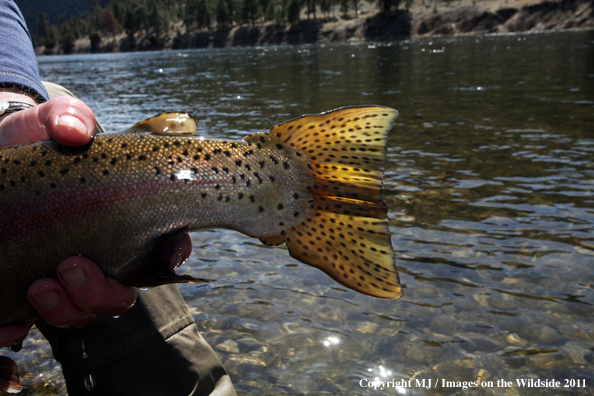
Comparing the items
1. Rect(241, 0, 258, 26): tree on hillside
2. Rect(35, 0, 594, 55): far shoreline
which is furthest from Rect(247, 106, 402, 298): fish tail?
Rect(241, 0, 258, 26): tree on hillside

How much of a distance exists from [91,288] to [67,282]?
0.11 meters

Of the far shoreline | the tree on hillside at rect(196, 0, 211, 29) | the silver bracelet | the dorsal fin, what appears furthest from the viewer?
the tree on hillside at rect(196, 0, 211, 29)

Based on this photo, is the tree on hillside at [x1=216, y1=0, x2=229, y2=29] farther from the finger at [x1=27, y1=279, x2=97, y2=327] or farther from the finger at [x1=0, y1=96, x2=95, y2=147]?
the finger at [x1=27, y1=279, x2=97, y2=327]

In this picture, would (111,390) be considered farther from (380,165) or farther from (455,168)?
(455,168)

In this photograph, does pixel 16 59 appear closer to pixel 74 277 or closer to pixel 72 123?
pixel 72 123

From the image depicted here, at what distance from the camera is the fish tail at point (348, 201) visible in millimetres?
2133

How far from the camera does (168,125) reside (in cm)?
224

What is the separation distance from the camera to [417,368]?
383 centimetres

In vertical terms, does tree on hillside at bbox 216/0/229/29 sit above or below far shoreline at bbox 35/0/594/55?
above

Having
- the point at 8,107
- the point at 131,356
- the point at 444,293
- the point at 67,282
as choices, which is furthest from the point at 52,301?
the point at 444,293

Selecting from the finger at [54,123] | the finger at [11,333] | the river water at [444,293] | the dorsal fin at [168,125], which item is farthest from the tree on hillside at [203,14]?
the finger at [11,333]

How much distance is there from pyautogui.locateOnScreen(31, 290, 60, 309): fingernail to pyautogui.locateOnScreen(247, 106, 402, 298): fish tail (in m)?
1.14

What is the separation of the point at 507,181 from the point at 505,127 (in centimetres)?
438

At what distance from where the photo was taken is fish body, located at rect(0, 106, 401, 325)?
6.75ft
